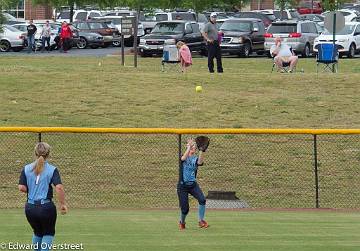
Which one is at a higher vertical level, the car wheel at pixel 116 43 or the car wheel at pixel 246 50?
the car wheel at pixel 246 50

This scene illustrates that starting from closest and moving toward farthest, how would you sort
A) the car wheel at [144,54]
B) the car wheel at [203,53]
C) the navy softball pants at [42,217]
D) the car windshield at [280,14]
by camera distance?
1. the navy softball pants at [42,217]
2. the car wheel at [144,54]
3. the car wheel at [203,53]
4. the car windshield at [280,14]

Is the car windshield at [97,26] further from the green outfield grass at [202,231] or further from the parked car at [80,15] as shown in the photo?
the green outfield grass at [202,231]

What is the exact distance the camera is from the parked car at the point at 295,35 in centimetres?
4628

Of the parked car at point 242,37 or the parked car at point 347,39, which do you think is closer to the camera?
the parked car at point 347,39

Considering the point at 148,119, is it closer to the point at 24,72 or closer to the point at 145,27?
the point at 24,72

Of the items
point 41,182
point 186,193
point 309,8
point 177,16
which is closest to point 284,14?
point 177,16

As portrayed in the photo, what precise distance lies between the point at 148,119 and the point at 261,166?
446 centimetres

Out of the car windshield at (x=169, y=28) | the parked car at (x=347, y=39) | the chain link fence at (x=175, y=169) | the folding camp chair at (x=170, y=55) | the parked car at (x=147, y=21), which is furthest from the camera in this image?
the parked car at (x=147, y=21)

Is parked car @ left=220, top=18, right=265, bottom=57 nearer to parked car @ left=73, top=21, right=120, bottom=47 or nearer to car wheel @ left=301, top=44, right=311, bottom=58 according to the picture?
car wheel @ left=301, top=44, right=311, bottom=58

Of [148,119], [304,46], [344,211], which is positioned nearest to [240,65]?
[304,46]

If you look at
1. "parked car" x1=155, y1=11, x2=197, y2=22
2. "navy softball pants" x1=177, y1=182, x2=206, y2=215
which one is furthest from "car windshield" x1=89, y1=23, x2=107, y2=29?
"navy softball pants" x1=177, y1=182, x2=206, y2=215

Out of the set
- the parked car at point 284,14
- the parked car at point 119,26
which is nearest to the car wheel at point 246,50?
the parked car at point 119,26

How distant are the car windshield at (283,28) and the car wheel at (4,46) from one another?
44.0ft

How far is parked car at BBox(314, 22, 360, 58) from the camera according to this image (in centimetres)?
4591
